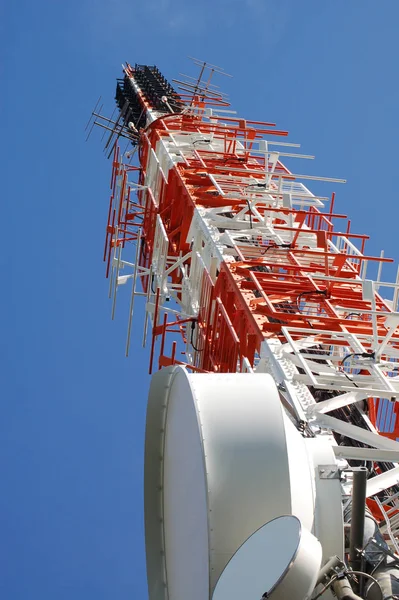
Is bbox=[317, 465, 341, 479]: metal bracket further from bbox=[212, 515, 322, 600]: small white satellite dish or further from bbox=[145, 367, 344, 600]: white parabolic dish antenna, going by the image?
bbox=[212, 515, 322, 600]: small white satellite dish

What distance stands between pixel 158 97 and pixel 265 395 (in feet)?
187

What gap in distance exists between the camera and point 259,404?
851 inches

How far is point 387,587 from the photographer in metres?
19.8

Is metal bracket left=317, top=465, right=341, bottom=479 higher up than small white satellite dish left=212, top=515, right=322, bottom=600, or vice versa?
metal bracket left=317, top=465, right=341, bottom=479

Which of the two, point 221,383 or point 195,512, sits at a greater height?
point 221,383

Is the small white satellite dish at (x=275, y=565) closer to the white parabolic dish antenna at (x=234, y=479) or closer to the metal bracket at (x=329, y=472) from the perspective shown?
the white parabolic dish antenna at (x=234, y=479)

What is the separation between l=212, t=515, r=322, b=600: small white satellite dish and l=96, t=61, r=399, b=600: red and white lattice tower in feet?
0.11

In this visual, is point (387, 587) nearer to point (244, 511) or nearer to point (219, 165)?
point (244, 511)

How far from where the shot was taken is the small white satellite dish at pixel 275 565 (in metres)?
18.6

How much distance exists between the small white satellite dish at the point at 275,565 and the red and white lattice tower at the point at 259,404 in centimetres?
3

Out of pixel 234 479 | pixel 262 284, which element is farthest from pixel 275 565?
pixel 262 284

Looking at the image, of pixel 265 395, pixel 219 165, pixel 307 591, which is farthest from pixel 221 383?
pixel 219 165

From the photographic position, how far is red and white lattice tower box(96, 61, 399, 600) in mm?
20922

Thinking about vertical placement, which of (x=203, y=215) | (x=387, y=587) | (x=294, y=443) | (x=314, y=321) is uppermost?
(x=203, y=215)
